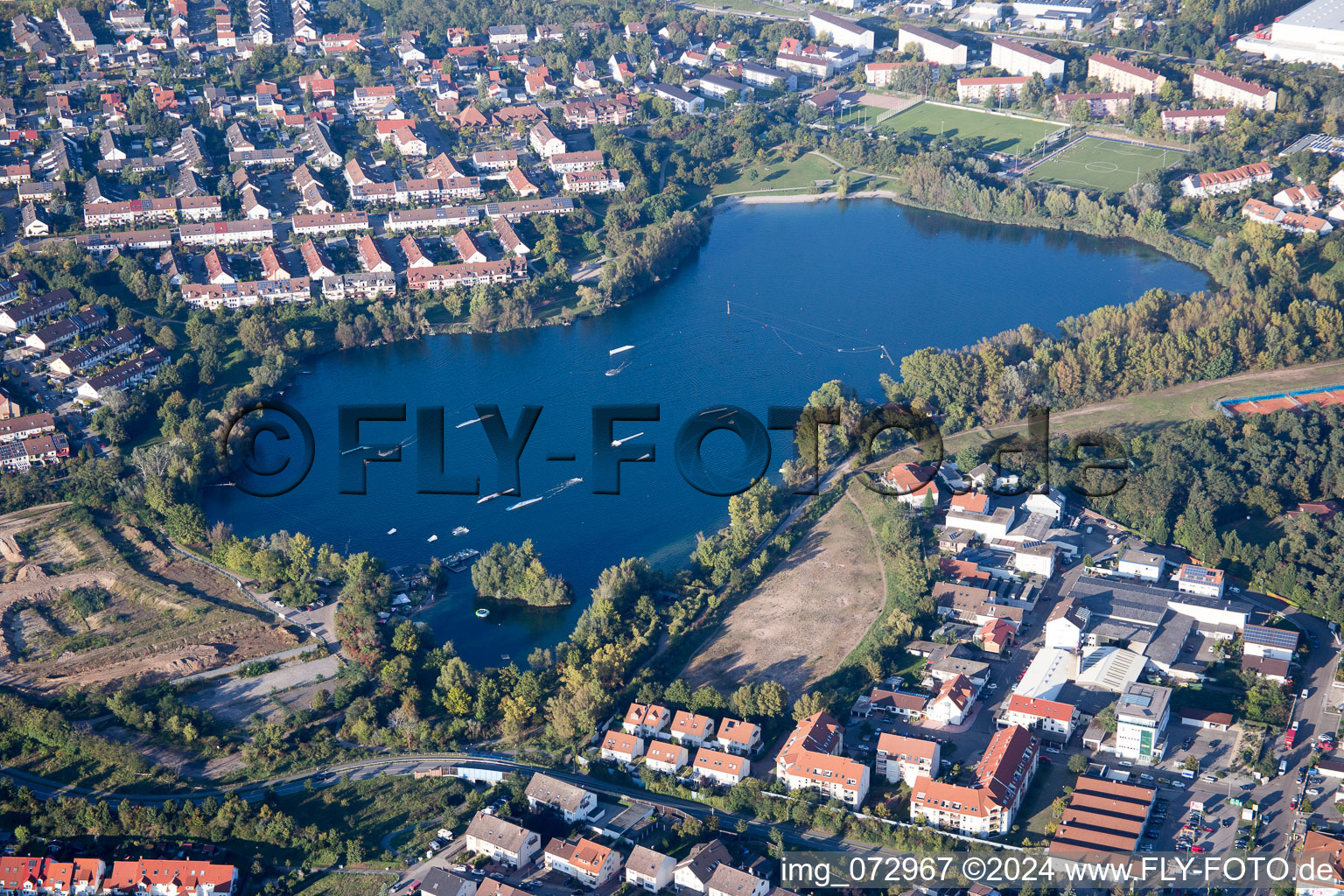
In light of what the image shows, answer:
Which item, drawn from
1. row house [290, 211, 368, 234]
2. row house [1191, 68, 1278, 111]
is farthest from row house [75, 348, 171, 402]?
row house [1191, 68, 1278, 111]

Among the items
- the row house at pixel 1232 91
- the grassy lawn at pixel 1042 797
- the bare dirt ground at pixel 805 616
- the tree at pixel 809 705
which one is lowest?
the grassy lawn at pixel 1042 797

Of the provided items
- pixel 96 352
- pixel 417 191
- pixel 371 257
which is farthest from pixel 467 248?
pixel 96 352

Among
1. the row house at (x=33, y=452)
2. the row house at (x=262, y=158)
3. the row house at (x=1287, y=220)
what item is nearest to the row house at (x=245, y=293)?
the row house at (x=33, y=452)

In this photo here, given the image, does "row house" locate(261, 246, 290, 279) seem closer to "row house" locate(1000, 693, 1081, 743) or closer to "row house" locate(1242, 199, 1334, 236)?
"row house" locate(1000, 693, 1081, 743)

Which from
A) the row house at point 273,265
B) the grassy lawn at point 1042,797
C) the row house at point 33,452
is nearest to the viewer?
the grassy lawn at point 1042,797

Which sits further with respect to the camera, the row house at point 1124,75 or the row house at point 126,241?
the row house at point 1124,75

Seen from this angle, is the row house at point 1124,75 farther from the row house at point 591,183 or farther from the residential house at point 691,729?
the residential house at point 691,729
